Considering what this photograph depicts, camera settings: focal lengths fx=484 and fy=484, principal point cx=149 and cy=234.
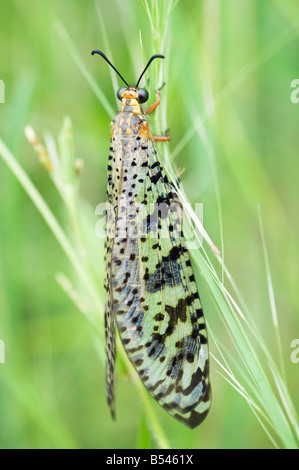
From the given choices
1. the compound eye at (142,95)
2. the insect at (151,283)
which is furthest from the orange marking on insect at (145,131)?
the compound eye at (142,95)

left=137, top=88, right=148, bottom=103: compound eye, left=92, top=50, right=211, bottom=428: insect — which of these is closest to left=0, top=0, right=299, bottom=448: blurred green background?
left=137, top=88, right=148, bottom=103: compound eye

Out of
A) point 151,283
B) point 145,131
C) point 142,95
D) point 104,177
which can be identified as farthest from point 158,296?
point 104,177

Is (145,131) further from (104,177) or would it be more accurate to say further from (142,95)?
(104,177)

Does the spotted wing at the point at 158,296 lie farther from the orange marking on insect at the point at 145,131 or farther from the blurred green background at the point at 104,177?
the blurred green background at the point at 104,177

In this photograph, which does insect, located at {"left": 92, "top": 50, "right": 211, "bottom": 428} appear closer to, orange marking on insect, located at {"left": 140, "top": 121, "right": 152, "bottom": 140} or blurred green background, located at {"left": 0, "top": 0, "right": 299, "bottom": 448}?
orange marking on insect, located at {"left": 140, "top": 121, "right": 152, "bottom": 140}

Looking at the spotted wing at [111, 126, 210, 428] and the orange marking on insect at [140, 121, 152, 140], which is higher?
the orange marking on insect at [140, 121, 152, 140]

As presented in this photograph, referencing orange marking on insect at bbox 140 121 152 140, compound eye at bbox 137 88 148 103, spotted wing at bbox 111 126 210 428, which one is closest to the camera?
spotted wing at bbox 111 126 210 428
